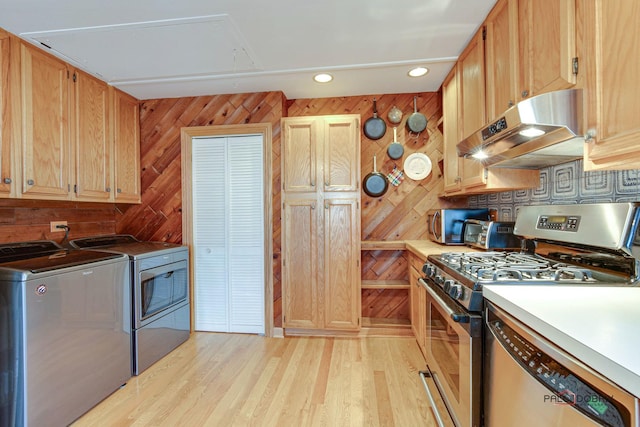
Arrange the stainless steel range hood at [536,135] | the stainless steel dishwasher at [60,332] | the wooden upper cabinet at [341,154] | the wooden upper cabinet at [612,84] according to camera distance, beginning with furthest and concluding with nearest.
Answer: the wooden upper cabinet at [341,154] → the stainless steel dishwasher at [60,332] → the stainless steel range hood at [536,135] → the wooden upper cabinet at [612,84]

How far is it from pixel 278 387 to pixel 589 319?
1.82m

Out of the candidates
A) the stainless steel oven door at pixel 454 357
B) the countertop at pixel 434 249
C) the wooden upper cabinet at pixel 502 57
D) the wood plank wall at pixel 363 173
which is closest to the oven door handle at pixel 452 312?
the stainless steel oven door at pixel 454 357

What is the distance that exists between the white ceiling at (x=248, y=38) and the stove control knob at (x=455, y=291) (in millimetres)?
1575

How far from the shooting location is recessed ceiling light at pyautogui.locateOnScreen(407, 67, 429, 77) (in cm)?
234

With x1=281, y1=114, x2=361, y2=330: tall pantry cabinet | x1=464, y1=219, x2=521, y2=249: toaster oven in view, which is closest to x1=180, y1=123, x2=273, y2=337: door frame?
x1=281, y1=114, x2=361, y2=330: tall pantry cabinet

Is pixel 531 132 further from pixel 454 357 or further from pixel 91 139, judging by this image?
pixel 91 139

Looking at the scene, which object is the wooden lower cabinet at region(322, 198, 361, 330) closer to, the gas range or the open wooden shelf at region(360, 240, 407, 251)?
the open wooden shelf at region(360, 240, 407, 251)

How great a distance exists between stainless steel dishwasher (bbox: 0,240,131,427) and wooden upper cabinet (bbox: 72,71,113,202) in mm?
Answer: 560

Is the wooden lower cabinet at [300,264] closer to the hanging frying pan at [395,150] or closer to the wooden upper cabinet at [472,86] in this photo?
the hanging frying pan at [395,150]

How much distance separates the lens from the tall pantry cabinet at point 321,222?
2564 millimetres

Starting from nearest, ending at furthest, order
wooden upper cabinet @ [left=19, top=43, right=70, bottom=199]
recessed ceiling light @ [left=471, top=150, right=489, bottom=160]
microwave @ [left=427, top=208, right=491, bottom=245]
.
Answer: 1. recessed ceiling light @ [left=471, top=150, right=489, bottom=160]
2. wooden upper cabinet @ [left=19, top=43, right=70, bottom=199]
3. microwave @ [left=427, top=208, right=491, bottom=245]

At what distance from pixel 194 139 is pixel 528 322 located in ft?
9.75

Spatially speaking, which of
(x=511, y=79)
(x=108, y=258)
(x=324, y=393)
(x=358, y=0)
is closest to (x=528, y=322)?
(x=511, y=79)

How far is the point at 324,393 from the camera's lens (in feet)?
6.13
